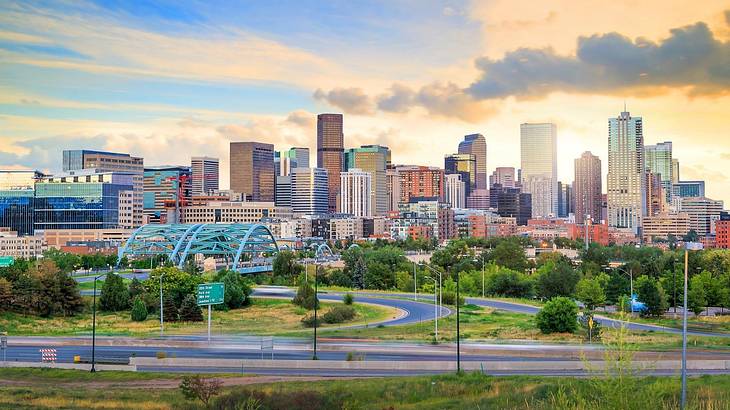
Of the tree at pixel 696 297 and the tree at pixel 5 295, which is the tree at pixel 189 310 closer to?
the tree at pixel 5 295

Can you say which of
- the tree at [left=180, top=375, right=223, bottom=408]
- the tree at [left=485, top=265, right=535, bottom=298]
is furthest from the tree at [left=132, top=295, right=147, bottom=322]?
the tree at [left=485, top=265, right=535, bottom=298]

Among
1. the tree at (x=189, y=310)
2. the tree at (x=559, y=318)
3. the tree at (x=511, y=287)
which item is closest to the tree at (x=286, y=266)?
the tree at (x=511, y=287)

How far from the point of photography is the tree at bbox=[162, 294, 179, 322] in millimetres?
82500

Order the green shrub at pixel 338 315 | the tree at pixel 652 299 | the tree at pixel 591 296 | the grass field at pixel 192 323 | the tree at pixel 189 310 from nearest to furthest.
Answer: the grass field at pixel 192 323 < the green shrub at pixel 338 315 < the tree at pixel 189 310 < the tree at pixel 652 299 < the tree at pixel 591 296

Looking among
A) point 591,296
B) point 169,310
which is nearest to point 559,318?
point 591,296

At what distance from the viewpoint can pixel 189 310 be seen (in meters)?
82.1

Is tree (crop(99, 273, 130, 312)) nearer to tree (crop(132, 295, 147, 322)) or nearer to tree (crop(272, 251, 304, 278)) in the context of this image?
tree (crop(132, 295, 147, 322))

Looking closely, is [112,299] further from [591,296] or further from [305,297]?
[591,296]

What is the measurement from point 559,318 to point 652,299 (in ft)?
74.4

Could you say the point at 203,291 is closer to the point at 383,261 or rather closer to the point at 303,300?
the point at 303,300

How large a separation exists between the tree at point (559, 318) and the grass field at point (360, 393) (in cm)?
2554

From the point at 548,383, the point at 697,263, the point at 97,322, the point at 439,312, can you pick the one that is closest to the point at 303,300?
the point at 439,312

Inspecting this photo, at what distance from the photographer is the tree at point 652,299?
84875 millimetres

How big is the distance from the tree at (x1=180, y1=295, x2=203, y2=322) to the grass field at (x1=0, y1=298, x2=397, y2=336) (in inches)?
68.2
